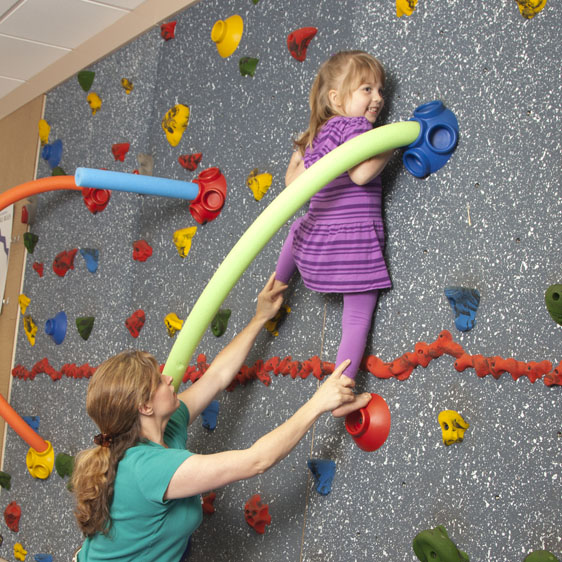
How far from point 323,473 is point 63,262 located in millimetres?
1435

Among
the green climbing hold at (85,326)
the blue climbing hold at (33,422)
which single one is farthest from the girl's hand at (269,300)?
the blue climbing hold at (33,422)

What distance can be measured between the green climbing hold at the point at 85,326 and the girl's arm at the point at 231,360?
0.81 meters

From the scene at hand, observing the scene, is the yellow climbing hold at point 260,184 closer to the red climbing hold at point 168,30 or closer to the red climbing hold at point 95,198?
the red climbing hold at point 168,30

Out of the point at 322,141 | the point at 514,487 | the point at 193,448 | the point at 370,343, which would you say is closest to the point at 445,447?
the point at 514,487

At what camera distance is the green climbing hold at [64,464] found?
2.37 meters

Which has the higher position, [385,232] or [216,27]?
[216,27]

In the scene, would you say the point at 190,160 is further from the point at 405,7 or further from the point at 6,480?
the point at 6,480

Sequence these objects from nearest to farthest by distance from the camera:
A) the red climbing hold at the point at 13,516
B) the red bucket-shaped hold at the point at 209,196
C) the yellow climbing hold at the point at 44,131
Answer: the red bucket-shaped hold at the point at 209,196 < the red climbing hold at the point at 13,516 < the yellow climbing hold at the point at 44,131

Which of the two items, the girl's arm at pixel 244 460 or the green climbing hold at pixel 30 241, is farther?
→ the green climbing hold at pixel 30 241

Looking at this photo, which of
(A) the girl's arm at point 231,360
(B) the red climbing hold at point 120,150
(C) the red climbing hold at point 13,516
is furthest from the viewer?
(C) the red climbing hold at point 13,516

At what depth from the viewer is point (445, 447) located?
4.21ft

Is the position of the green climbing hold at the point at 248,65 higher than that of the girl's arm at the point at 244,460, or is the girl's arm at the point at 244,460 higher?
the green climbing hold at the point at 248,65

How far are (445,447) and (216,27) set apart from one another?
126 centimetres

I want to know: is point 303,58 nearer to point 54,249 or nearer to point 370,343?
point 370,343
